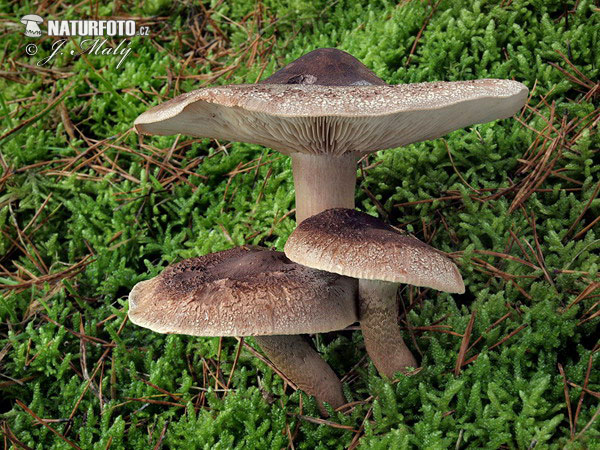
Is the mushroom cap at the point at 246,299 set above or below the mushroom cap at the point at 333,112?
below

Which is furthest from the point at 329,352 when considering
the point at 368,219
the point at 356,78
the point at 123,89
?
the point at 123,89

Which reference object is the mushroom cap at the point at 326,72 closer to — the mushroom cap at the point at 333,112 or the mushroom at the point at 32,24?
the mushroom cap at the point at 333,112

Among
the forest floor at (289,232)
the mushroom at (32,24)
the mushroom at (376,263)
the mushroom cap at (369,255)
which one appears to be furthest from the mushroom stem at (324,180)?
the mushroom at (32,24)

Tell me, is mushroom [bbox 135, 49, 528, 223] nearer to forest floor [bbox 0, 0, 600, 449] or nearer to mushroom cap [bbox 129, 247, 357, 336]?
mushroom cap [bbox 129, 247, 357, 336]

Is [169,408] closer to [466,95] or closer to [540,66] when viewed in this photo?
[466,95]

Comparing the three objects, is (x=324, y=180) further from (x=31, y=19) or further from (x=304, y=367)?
(x=31, y=19)

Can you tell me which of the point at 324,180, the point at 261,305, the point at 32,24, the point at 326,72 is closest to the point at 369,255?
the point at 261,305

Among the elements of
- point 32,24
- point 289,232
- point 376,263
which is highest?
point 32,24
